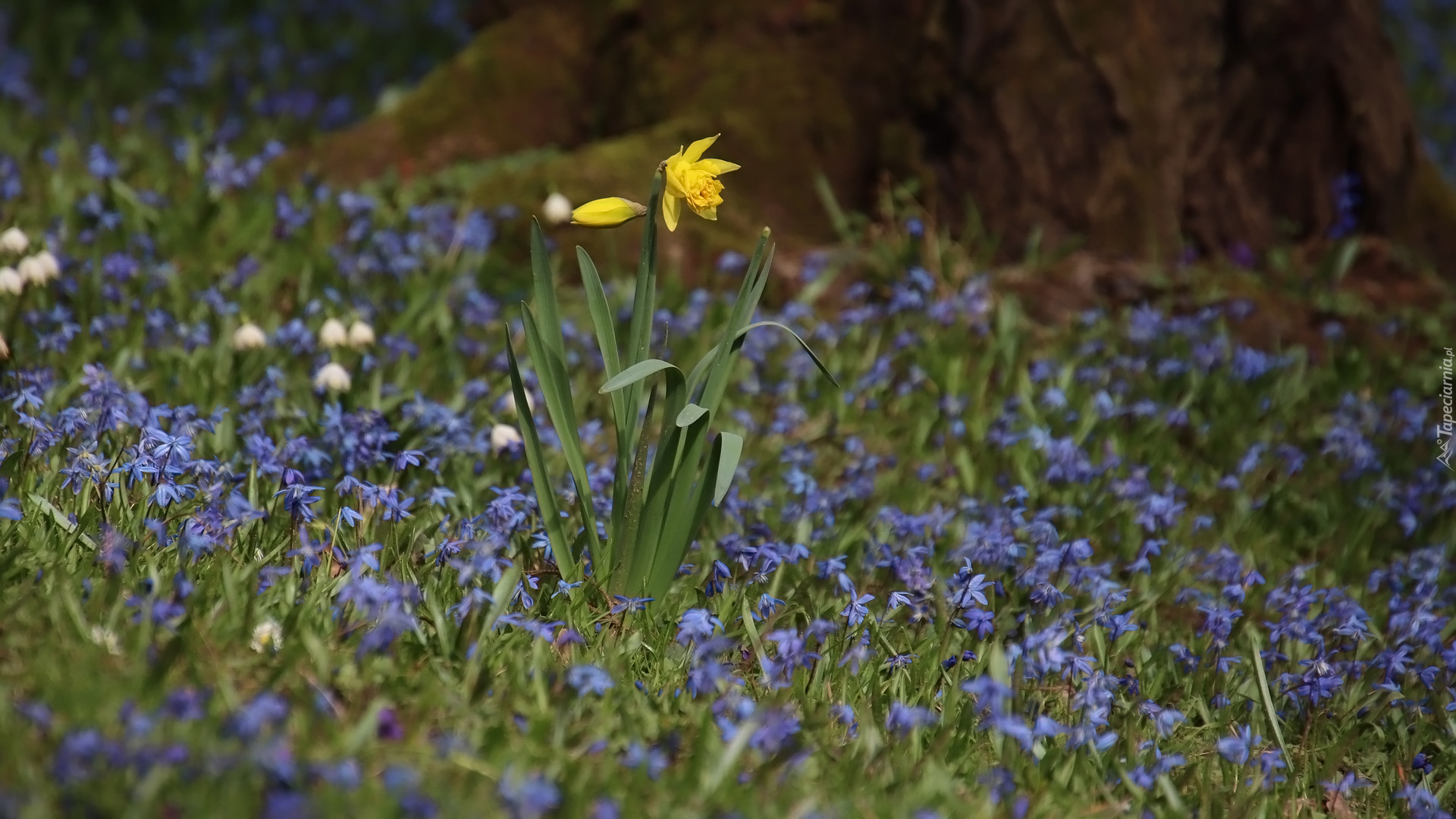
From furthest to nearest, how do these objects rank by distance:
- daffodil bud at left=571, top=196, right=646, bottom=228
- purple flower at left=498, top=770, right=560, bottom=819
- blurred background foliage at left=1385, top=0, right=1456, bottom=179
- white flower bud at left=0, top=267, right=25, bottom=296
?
blurred background foliage at left=1385, top=0, right=1456, bottom=179 < white flower bud at left=0, top=267, right=25, bottom=296 < daffodil bud at left=571, top=196, right=646, bottom=228 < purple flower at left=498, top=770, right=560, bottom=819

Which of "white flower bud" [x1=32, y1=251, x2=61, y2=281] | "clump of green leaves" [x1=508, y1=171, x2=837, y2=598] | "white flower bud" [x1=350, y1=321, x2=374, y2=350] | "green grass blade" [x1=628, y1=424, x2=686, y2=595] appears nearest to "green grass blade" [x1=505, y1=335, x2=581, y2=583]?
"clump of green leaves" [x1=508, y1=171, x2=837, y2=598]

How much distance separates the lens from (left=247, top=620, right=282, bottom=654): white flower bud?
82.6 inches

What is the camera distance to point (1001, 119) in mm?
4977

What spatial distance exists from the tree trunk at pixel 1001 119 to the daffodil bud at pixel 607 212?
2.52 metres

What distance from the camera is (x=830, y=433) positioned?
3.91 meters

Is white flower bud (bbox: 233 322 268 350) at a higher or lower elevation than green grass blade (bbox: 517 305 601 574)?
lower

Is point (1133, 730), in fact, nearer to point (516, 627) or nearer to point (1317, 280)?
point (516, 627)

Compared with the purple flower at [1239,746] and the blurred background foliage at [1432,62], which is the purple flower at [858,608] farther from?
the blurred background foliage at [1432,62]

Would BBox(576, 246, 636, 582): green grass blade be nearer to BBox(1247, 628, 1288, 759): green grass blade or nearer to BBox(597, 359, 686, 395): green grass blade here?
BBox(597, 359, 686, 395): green grass blade

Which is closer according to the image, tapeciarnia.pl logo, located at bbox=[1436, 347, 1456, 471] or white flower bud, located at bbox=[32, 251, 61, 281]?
white flower bud, located at bbox=[32, 251, 61, 281]

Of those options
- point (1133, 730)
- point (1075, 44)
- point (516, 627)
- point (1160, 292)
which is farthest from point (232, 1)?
point (1133, 730)

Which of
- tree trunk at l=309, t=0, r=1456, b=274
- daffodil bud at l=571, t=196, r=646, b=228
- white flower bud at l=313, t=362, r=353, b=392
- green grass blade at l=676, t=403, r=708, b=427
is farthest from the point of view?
tree trunk at l=309, t=0, r=1456, b=274

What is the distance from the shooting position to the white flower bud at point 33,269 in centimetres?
348

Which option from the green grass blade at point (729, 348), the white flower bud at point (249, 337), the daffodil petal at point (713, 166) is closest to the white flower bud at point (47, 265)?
the white flower bud at point (249, 337)
